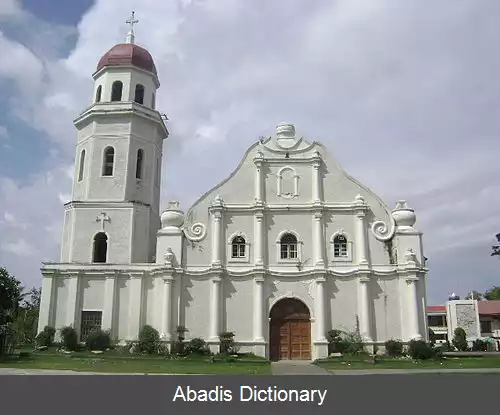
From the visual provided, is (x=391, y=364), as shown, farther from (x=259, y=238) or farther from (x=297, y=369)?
(x=259, y=238)

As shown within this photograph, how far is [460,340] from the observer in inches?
1868

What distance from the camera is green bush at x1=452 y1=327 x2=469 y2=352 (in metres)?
47.1

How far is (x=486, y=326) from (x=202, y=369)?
4473cm

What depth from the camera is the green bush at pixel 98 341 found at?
86.6 ft

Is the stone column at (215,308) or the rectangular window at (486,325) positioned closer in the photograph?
the stone column at (215,308)

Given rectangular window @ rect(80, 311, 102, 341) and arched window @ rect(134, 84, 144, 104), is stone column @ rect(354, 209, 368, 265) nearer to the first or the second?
rectangular window @ rect(80, 311, 102, 341)

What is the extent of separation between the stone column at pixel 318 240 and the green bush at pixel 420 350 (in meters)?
6.17

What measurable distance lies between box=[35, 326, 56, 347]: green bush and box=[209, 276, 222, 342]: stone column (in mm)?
8346

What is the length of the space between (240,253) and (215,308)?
3441 mm

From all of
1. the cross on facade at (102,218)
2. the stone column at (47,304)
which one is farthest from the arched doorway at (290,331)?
the stone column at (47,304)

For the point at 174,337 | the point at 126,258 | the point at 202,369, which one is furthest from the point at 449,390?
the point at 126,258

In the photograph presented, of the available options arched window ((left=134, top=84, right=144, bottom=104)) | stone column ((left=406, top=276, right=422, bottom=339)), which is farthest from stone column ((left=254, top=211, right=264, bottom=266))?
arched window ((left=134, top=84, right=144, bottom=104))

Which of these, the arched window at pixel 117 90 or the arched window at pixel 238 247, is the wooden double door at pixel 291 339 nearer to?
the arched window at pixel 238 247

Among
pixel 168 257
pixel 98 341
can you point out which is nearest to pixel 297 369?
pixel 168 257
